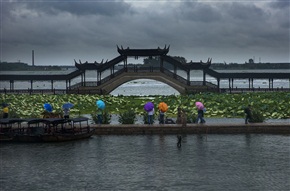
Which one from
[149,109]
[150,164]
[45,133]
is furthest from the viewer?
[149,109]

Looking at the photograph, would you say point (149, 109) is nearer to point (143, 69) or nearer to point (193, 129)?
point (193, 129)

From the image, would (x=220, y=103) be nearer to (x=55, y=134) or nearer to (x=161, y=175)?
(x=55, y=134)

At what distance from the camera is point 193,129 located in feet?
97.0

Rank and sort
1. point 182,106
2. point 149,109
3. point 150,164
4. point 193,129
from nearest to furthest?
point 150,164 < point 193,129 < point 149,109 < point 182,106

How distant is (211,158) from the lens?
70.2 feet

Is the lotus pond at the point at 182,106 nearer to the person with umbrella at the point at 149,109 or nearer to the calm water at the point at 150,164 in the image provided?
the person with umbrella at the point at 149,109

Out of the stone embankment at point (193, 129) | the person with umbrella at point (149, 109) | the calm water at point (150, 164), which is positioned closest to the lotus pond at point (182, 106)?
the person with umbrella at point (149, 109)

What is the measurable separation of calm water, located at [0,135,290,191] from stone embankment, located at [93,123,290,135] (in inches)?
67.1

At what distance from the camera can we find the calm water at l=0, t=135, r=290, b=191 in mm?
16750

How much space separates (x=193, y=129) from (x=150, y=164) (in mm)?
10011

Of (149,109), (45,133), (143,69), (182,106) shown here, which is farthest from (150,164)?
(143,69)

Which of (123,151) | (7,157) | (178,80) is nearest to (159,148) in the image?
(123,151)

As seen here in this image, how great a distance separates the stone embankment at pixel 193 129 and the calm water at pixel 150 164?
5.59ft

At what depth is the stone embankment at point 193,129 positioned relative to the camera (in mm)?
29578
